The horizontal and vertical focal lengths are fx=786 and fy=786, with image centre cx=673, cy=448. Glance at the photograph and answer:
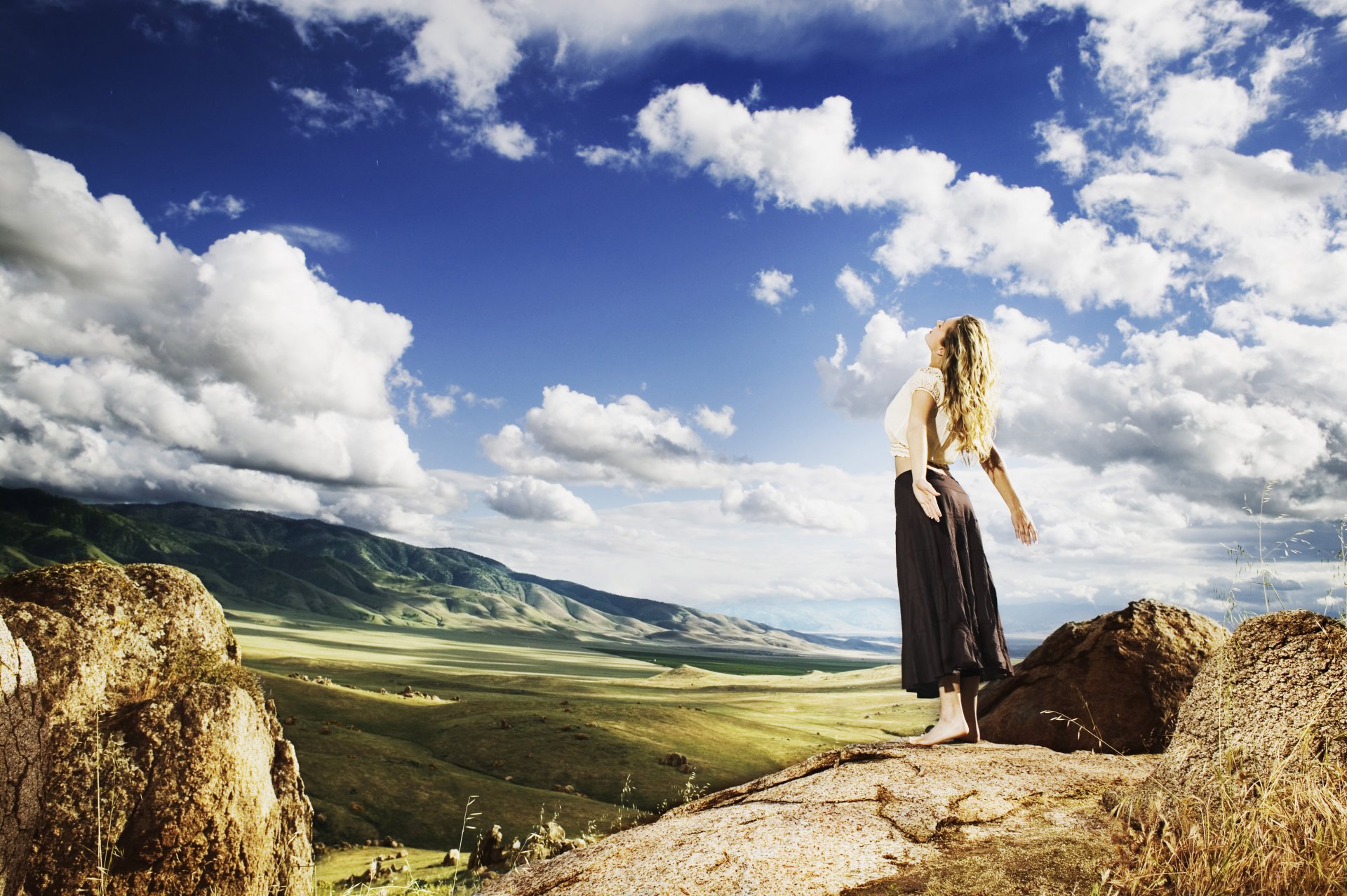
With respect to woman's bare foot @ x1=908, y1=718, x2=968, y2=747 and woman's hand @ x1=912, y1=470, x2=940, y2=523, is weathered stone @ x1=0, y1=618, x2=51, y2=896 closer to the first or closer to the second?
woman's bare foot @ x1=908, y1=718, x2=968, y2=747

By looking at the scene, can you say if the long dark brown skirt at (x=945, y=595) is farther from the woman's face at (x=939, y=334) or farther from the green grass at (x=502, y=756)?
the green grass at (x=502, y=756)

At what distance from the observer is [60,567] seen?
236 inches

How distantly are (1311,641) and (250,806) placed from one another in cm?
700

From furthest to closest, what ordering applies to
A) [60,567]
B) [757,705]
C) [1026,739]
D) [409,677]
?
[409,677] → [757,705] → [1026,739] → [60,567]

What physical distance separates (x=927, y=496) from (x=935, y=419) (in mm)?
787

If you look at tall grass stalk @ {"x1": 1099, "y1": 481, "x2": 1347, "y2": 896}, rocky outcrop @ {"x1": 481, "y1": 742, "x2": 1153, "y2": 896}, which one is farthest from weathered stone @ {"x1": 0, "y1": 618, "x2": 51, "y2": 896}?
tall grass stalk @ {"x1": 1099, "y1": 481, "x2": 1347, "y2": 896}

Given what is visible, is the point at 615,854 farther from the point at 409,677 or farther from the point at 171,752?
the point at 409,677

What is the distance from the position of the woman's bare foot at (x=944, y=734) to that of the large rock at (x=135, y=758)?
17.0 feet

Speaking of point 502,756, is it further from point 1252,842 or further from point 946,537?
point 1252,842

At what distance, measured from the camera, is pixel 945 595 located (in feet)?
22.6

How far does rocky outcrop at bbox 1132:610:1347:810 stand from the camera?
12.9 ft

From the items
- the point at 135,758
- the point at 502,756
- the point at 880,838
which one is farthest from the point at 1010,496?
the point at 502,756

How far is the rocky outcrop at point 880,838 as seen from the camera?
3.67 meters

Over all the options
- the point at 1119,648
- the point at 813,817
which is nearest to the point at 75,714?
the point at 813,817
